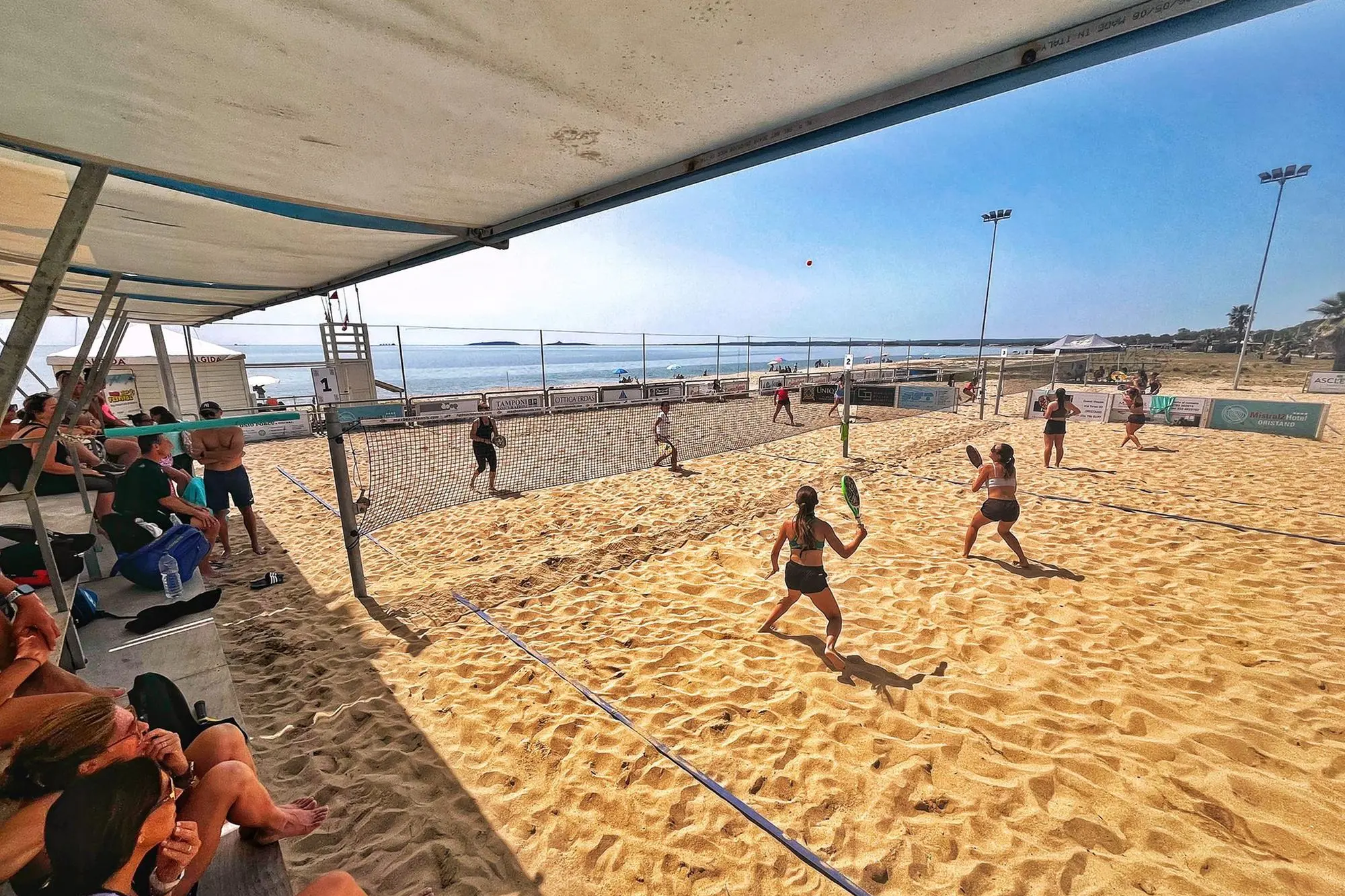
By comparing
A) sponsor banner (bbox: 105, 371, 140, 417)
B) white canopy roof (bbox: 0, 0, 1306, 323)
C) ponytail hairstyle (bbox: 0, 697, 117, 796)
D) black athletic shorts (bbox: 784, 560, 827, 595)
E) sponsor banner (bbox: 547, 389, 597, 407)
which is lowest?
black athletic shorts (bbox: 784, 560, 827, 595)

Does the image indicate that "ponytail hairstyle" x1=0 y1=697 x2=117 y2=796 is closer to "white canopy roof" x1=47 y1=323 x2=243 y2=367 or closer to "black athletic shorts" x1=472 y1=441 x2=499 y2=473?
"black athletic shorts" x1=472 y1=441 x2=499 y2=473

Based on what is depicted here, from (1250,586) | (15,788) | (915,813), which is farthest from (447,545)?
(1250,586)

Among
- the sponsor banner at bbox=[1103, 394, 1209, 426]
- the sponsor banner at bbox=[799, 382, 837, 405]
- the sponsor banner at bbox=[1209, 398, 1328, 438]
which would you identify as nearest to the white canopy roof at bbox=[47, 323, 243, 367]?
the sponsor banner at bbox=[799, 382, 837, 405]

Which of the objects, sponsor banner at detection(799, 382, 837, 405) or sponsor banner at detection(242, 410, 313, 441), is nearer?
sponsor banner at detection(242, 410, 313, 441)

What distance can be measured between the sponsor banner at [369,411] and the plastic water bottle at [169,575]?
11736 millimetres

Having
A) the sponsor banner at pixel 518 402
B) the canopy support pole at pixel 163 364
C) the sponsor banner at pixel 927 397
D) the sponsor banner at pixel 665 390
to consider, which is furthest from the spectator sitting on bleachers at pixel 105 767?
the sponsor banner at pixel 927 397

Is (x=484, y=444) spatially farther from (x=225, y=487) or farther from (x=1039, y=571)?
(x=1039, y=571)

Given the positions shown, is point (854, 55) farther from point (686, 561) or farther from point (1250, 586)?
point (1250, 586)

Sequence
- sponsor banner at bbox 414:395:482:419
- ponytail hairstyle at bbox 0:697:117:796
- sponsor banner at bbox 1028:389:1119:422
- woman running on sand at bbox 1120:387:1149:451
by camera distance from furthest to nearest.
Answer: sponsor banner at bbox 414:395:482:419, sponsor banner at bbox 1028:389:1119:422, woman running on sand at bbox 1120:387:1149:451, ponytail hairstyle at bbox 0:697:117:796

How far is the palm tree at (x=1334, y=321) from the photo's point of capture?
39.4m

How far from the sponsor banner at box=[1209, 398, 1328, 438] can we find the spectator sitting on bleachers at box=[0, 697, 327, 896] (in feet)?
68.4

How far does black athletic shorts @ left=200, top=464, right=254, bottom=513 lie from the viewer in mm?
6305

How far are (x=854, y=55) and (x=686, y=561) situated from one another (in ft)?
16.9

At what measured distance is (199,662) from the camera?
10.5 ft
